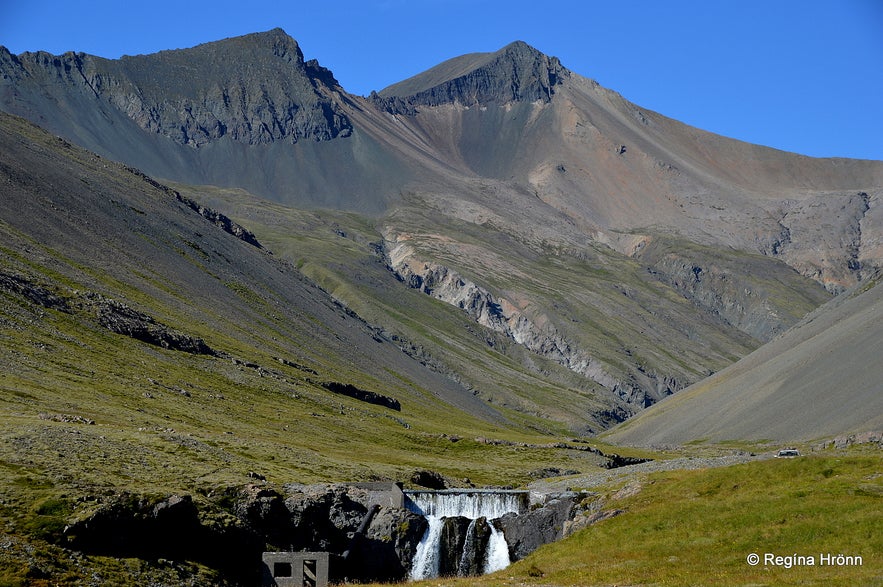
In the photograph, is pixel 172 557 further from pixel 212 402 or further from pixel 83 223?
pixel 83 223

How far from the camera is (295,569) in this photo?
6059 centimetres

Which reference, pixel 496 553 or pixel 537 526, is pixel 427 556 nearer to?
pixel 496 553

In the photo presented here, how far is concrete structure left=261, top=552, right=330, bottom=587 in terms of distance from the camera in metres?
59.8

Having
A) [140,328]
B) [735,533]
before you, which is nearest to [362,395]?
[140,328]

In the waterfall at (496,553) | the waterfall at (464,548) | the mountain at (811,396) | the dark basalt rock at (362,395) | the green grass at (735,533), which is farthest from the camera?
the dark basalt rock at (362,395)

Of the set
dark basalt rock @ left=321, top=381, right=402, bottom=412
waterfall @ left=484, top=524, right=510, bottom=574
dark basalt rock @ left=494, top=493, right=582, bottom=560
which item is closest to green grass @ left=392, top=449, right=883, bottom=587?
dark basalt rock @ left=494, top=493, right=582, bottom=560

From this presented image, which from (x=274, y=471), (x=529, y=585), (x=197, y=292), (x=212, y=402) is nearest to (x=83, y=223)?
(x=197, y=292)

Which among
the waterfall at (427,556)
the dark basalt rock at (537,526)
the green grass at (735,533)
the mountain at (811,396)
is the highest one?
the mountain at (811,396)

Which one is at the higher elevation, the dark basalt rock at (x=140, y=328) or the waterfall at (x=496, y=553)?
the dark basalt rock at (x=140, y=328)

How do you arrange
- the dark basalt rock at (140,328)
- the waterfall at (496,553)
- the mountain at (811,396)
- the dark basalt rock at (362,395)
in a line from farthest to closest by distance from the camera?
the dark basalt rock at (362,395) → the mountain at (811,396) → the dark basalt rock at (140,328) → the waterfall at (496,553)

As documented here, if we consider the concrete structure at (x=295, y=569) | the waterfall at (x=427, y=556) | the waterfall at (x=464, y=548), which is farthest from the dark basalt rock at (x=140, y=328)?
the concrete structure at (x=295, y=569)

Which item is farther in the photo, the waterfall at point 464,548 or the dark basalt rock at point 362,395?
the dark basalt rock at point 362,395

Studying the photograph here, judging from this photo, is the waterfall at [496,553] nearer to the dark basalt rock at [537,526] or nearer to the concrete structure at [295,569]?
the dark basalt rock at [537,526]

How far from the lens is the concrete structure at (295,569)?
59.8 metres
